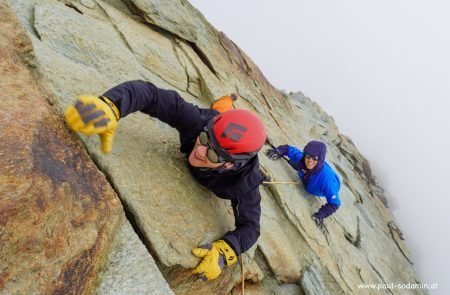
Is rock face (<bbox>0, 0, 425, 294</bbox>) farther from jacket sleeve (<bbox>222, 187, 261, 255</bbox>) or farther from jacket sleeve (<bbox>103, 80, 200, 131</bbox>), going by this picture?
jacket sleeve (<bbox>103, 80, 200, 131</bbox>)

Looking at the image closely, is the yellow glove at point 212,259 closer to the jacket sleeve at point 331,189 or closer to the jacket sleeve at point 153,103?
the jacket sleeve at point 153,103

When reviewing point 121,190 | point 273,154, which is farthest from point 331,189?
point 121,190

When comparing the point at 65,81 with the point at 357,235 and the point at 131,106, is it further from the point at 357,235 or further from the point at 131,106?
the point at 357,235

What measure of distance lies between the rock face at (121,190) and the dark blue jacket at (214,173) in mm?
368

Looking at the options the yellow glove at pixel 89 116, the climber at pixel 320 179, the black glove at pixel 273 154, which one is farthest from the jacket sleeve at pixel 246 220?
the black glove at pixel 273 154

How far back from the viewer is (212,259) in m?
5.00

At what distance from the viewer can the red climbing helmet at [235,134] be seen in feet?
15.0

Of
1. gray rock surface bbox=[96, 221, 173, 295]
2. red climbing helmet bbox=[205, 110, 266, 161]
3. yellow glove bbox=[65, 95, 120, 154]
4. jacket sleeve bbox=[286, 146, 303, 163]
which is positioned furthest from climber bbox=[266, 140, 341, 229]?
yellow glove bbox=[65, 95, 120, 154]

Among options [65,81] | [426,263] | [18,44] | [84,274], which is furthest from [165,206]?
[426,263]

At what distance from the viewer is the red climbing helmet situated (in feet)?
15.0

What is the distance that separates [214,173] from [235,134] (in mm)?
1076

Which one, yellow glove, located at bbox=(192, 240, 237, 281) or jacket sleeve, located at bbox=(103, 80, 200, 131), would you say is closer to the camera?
jacket sleeve, located at bbox=(103, 80, 200, 131)

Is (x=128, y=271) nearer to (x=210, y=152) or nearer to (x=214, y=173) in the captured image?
(x=210, y=152)

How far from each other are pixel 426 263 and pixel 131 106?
68900mm
